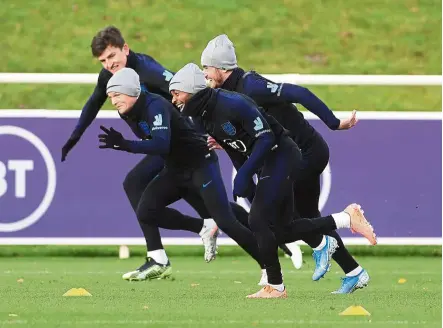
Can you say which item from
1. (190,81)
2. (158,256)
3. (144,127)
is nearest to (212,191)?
(144,127)

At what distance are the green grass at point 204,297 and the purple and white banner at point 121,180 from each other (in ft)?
1.46

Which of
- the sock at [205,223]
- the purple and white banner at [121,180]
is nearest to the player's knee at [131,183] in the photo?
the sock at [205,223]

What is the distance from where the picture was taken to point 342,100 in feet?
64.6

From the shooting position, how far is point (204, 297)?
36.0ft

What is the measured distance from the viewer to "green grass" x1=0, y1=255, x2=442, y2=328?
937 centimetres

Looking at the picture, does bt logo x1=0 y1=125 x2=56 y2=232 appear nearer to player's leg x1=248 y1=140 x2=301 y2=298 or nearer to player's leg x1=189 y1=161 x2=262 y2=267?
player's leg x1=189 y1=161 x2=262 y2=267

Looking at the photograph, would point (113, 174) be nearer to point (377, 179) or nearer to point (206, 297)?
point (377, 179)

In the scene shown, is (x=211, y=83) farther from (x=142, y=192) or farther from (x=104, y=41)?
(x=142, y=192)

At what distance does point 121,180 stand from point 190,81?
4586mm

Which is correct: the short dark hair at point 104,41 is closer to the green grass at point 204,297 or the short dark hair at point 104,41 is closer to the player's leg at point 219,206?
the player's leg at point 219,206

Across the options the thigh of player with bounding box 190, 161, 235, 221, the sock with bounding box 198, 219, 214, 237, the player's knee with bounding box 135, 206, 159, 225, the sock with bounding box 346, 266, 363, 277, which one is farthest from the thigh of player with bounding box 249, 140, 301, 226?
the sock with bounding box 198, 219, 214, 237

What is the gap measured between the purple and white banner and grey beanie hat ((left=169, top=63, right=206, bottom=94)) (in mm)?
4195

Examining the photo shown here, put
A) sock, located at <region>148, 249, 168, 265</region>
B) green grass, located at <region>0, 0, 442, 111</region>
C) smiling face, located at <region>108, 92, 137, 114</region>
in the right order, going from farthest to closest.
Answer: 1. green grass, located at <region>0, 0, 442, 111</region>
2. sock, located at <region>148, 249, 168, 265</region>
3. smiling face, located at <region>108, 92, 137, 114</region>

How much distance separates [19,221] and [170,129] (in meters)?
4.15
